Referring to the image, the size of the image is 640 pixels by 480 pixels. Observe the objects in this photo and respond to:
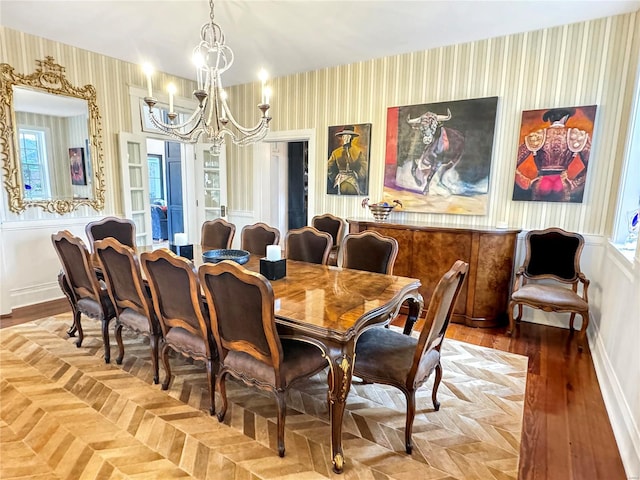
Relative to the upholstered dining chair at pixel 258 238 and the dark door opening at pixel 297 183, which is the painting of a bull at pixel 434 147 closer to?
the upholstered dining chair at pixel 258 238

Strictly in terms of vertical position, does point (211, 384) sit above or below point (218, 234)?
below

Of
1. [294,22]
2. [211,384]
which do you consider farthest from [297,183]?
[211,384]

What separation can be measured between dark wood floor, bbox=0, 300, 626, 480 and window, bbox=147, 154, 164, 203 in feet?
15.3

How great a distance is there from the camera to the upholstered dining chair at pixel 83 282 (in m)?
2.53

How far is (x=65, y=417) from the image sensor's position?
2.06 meters

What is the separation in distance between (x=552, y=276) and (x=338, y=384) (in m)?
2.68

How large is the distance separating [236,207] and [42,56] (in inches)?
115

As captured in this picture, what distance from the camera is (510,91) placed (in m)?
3.49

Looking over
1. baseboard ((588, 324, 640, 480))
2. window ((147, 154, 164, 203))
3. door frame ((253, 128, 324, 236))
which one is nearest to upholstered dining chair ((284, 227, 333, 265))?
door frame ((253, 128, 324, 236))

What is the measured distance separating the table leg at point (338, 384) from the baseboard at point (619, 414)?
1.36 metres

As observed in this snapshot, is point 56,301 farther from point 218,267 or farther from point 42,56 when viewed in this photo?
point 218,267

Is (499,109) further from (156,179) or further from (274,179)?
(156,179)

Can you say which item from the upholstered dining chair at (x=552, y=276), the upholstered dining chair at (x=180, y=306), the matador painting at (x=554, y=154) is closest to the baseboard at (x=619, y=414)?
the upholstered dining chair at (x=552, y=276)

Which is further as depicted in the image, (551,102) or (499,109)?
(499,109)
